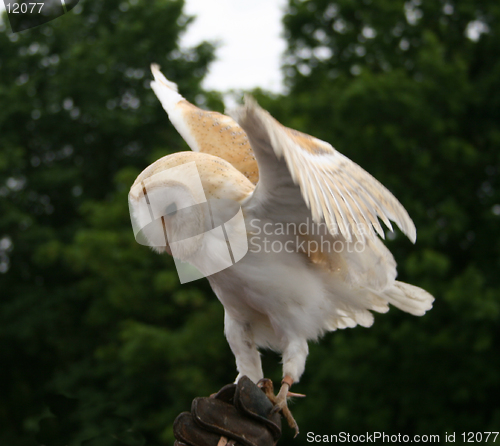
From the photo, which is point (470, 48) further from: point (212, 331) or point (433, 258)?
point (212, 331)

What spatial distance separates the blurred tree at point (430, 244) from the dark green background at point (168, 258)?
1.0 inches

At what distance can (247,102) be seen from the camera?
144cm

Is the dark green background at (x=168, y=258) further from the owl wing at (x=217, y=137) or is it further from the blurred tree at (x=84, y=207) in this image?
the owl wing at (x=217, y=137)

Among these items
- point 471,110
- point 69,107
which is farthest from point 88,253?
point 471,110

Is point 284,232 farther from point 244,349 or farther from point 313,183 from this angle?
point 244,349

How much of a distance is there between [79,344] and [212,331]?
11.2 feet

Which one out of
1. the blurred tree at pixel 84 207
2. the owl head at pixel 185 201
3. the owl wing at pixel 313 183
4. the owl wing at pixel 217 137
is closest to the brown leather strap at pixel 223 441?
the owl head at pixel 185 201

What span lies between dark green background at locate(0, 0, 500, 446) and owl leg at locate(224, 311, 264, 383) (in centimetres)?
83

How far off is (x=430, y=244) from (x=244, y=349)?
4.47m

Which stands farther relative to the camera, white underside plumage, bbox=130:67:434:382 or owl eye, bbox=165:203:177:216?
owl eye, bbox=165:203:177:216

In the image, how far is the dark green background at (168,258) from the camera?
20.1ft

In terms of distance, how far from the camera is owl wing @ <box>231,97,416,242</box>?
147 centimetres

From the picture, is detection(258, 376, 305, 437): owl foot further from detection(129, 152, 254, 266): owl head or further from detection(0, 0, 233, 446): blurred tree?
detection(0, 0, 233, 446): blurred tree

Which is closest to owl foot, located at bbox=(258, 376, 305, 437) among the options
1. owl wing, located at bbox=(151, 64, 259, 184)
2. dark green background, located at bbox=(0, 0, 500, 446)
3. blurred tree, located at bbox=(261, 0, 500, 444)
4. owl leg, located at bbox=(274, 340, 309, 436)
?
owl leg, located at bbox=(274, 340, 309, 436)
